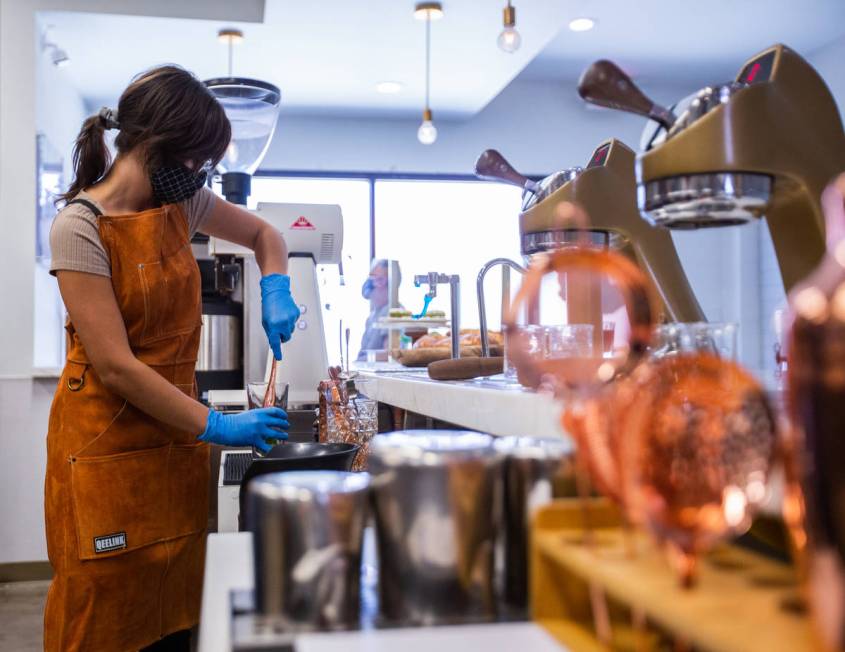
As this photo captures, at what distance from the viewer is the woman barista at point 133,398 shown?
62.1 inches

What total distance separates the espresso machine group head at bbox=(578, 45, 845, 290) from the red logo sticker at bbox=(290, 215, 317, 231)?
5.73 feet

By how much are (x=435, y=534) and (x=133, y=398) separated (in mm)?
1149

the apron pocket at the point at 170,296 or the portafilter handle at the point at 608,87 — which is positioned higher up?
the portafilter handle at the point at 608,87

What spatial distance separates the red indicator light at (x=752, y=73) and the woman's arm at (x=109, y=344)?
1.14 m

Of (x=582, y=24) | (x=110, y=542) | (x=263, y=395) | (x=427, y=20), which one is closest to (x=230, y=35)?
(x=427, y=20)

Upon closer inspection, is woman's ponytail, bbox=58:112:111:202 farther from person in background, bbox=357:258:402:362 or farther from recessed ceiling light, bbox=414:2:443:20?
person in background, bbox=357:258:402:362

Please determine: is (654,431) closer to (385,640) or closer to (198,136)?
(385,640)

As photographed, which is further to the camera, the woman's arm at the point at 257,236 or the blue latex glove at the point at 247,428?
the woman's arm at the point at 257,236

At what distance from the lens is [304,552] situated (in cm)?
56

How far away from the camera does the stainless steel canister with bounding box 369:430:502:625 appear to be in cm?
58

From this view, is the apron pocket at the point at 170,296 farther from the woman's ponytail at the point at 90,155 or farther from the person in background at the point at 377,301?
the person in background at the point at 377,301

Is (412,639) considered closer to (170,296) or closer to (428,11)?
(170,296)

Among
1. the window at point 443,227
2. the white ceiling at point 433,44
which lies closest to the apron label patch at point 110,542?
the white ceiling at point 433,44

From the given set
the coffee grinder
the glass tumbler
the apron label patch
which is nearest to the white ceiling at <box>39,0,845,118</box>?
the coffee grinder
